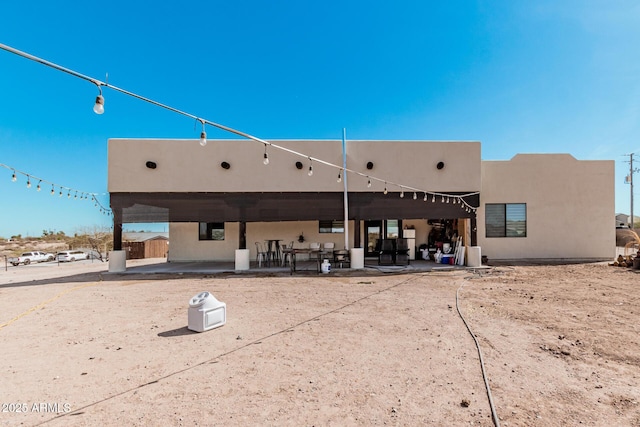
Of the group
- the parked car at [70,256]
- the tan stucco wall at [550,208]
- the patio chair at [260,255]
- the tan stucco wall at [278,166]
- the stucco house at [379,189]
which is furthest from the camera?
the parked car at [70,256]

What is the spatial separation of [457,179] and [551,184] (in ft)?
16.4

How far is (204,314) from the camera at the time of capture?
14.9 feet

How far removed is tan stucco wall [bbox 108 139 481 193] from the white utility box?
7201 mm

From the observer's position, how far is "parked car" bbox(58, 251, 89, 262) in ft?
72.7

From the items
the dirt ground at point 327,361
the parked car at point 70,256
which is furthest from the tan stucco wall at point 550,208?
the parked car at point 70,256

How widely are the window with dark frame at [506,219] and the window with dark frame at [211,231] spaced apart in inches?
484

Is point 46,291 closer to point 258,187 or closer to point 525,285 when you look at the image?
point 258,187

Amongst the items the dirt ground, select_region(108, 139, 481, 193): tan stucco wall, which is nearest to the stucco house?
select_region(108, 139, 481, 193): tan stucco wall

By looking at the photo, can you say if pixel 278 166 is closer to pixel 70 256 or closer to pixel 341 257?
pixel 341 257

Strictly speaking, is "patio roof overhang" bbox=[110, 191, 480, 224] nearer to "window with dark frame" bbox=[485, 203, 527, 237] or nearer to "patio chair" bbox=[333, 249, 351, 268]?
"patio chair" bbox=[333, 249, 351, 268]

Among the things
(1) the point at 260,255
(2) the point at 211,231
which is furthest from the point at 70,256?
(1) the point at 260,255

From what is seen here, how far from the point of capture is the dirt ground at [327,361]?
2498 mm

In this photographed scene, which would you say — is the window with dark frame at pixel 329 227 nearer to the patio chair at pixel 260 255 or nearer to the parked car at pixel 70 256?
the patio chair at pixel 260 255

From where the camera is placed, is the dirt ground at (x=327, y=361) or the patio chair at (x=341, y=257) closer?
the dirt ground at (x=327, y=361)
